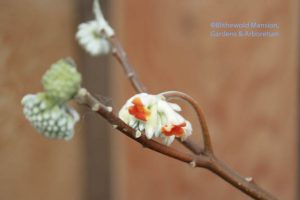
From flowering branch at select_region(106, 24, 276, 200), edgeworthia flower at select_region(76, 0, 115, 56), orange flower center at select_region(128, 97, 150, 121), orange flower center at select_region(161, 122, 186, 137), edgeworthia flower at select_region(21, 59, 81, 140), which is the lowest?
flowering branch at select_region(106, 24, 276, 200)

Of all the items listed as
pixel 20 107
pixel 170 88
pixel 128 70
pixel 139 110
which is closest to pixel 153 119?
pixel 139 110

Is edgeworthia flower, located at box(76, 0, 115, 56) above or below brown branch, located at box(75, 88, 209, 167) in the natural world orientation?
above

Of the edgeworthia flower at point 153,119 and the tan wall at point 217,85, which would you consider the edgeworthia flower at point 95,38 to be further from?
the tan wall at point 217,85

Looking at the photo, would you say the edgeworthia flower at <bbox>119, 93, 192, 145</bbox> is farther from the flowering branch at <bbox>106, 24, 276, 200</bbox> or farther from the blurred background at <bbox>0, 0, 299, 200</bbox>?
the blurred background at <bbox>0, 0, 299, 200</bbox>

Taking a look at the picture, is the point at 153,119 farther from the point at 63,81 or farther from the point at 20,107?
the point at 20,107

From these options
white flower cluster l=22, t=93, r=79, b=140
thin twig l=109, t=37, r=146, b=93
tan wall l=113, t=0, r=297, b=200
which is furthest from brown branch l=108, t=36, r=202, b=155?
tan wall l=113, t=0, r=297, b=200

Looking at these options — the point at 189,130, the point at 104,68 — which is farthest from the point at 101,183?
the point at 189,130
